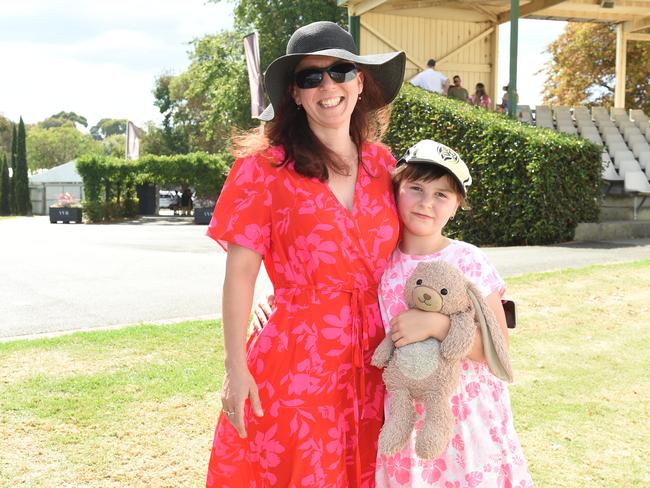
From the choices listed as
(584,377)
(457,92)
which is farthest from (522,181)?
(584,377)

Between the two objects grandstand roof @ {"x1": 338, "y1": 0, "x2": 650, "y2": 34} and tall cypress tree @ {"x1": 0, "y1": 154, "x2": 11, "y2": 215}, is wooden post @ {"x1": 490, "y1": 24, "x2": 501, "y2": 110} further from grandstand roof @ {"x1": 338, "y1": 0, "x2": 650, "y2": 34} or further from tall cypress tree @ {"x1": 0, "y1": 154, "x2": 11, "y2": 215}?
tall cypress tree @ {"x1": 0, "y1": 154, "x2": 11, "y2": 215}

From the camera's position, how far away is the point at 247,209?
7.06 feet

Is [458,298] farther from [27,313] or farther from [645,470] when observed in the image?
[27,313]

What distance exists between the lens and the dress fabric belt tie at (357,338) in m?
2.18

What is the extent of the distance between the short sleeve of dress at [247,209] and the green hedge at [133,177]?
2848 centimetres

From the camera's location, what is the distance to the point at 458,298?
208cm

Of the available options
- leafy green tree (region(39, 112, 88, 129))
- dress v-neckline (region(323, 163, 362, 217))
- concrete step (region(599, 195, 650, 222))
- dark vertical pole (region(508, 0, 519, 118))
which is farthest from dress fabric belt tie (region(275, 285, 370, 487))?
leafy green tree (region(39, 112, 88, 129))

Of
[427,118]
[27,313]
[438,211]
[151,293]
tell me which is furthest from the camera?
[427,118]

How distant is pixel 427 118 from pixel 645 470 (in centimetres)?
1041

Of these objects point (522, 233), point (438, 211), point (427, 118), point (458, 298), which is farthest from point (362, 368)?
point (427, 118)

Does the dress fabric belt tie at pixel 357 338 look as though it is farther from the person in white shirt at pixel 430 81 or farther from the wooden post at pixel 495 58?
the wooden post at pixel 495 58

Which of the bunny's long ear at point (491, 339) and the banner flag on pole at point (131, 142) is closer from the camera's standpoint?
the bunny's long ear at point (491, 339)

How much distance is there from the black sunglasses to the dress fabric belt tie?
67 centimetres

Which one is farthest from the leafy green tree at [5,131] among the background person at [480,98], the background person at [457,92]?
the background person at [457,92]
